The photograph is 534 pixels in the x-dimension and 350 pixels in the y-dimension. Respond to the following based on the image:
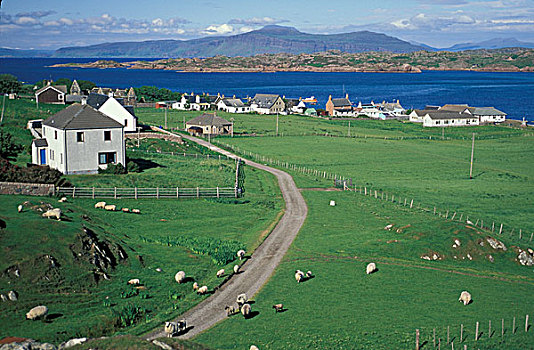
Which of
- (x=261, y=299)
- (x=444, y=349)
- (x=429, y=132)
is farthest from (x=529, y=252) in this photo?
(x=429, y=132)

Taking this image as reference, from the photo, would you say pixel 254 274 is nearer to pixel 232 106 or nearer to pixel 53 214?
pixel 53 214

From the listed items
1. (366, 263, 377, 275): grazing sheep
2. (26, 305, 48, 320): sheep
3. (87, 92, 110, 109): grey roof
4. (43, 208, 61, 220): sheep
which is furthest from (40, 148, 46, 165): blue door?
(366, 263, 377, 275): grazing sheep

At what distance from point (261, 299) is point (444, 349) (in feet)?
28.5

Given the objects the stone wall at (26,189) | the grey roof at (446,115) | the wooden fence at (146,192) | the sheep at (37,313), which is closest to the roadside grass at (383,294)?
the sheep at (37,313)

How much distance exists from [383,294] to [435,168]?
51.7 meters

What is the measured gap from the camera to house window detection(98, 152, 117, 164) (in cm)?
5612

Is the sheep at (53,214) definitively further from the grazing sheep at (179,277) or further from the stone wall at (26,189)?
the stone wall at (26,189)

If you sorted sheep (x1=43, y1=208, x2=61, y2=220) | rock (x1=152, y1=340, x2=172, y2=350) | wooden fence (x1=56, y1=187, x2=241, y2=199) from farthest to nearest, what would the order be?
1. wooden fence (x1=56, y1=187, x2=241, y2=199)
2. sheep (x1=43, y1=208, x2=61, y2=220)
3. rock (x1=152, y1=340, x2=172, y2=350)

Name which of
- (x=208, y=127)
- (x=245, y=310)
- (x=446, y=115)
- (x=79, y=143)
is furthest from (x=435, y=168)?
(x=446, y=115)

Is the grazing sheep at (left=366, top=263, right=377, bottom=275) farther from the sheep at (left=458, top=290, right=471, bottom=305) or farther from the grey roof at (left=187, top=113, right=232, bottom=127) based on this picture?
the grey roof at (left=187, top=113, right=232, bottom=127)

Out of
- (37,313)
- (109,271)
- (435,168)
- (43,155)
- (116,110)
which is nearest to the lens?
(37,313)

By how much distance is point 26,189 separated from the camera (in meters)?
41.1

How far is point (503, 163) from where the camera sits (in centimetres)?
8238

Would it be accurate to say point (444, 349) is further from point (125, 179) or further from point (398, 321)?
point (125, 179)
